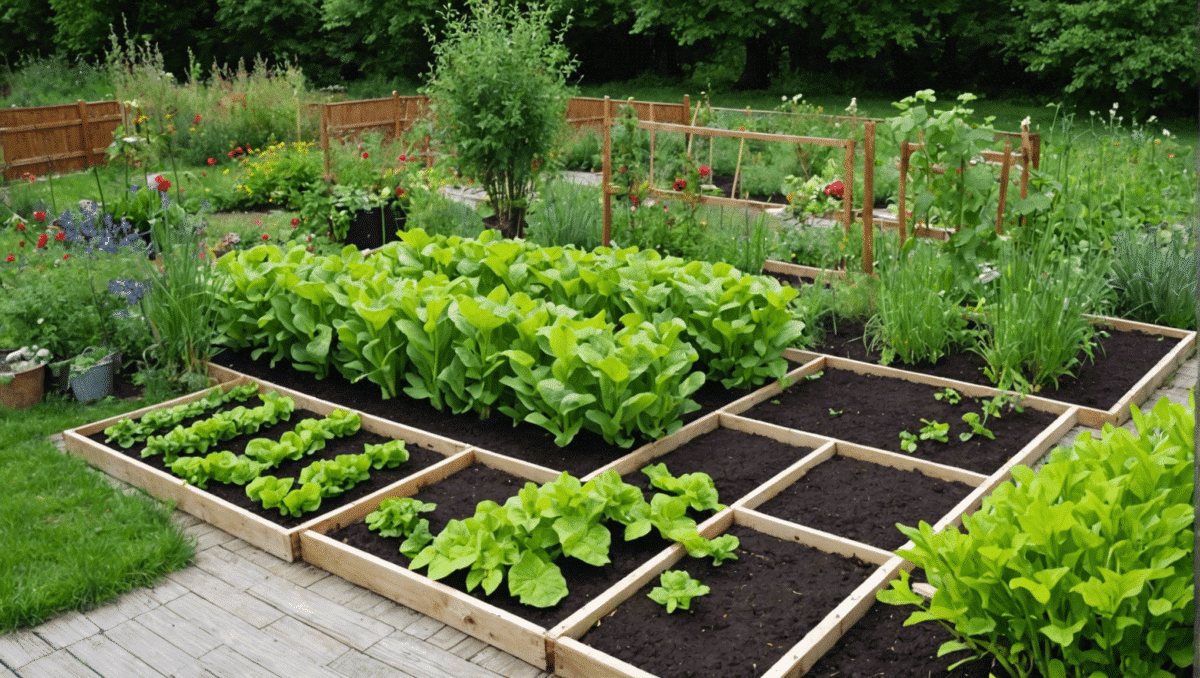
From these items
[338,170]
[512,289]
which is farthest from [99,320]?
[338,170]

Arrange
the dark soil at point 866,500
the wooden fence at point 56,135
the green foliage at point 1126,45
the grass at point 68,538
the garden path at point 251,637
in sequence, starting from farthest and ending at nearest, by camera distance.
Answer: the green foliage at point 1126,45 < the wooden fence at point 56,135 < the dark soil at point 866,500 < the grass at point 68,538 < the garden path at point 251,637

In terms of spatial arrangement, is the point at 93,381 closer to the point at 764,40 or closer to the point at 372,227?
the point at 372,227

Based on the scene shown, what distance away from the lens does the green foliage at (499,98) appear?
7.97 m

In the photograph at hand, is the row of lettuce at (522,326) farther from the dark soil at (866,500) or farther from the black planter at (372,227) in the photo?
the black planter at (372,227)

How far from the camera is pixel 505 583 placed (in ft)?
11.2

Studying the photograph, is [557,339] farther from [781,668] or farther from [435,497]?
[781,668]

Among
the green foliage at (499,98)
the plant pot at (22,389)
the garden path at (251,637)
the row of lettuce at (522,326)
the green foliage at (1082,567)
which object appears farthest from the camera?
the green foliage at (499,98)

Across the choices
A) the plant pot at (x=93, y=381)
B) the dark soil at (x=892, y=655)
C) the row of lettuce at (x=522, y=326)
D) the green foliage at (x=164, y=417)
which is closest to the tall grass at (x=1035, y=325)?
the row of lettuce at (x=522, y=326)

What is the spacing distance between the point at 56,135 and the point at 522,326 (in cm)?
1196

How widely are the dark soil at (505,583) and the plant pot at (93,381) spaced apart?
92.4 inches

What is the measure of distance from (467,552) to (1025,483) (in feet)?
6.07

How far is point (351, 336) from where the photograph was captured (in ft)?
16.6

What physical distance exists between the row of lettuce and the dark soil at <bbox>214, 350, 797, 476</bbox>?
71 millimetres

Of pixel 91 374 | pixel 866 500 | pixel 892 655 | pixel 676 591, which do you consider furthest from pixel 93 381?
pixel 892 655
